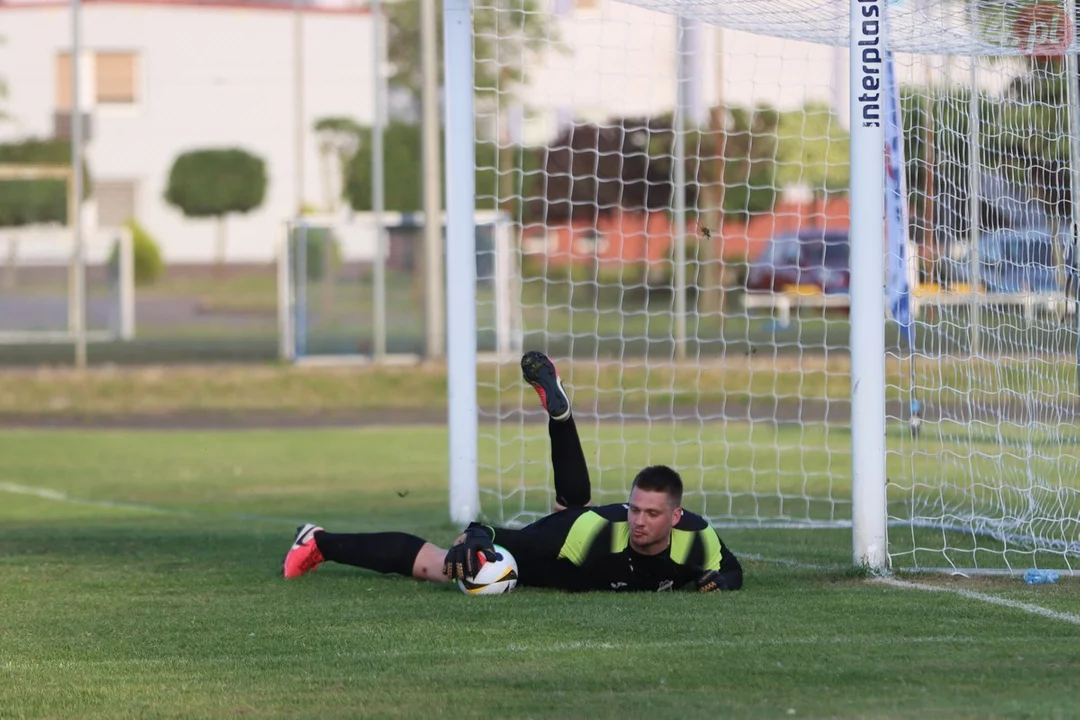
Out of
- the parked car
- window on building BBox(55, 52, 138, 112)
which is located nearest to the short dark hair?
the parked car

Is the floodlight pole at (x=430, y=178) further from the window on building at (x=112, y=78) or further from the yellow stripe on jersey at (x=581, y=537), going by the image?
the window on building at (x=112, y=78)

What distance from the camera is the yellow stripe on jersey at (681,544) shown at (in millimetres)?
7513

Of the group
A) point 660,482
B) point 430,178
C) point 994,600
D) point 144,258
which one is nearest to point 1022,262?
point 994,600

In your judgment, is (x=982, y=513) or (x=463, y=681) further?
(x=982, y=513)

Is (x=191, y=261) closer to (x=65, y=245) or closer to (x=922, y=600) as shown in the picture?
(x=65, y=245)

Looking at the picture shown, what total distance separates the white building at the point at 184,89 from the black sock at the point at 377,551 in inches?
1827

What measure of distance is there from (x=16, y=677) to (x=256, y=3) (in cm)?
5166

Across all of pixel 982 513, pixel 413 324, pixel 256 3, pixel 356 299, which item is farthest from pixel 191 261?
pixel 982 513

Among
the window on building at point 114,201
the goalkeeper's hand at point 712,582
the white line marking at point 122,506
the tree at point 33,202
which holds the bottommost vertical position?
the white line marking at point 122,506

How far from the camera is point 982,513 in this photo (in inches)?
405

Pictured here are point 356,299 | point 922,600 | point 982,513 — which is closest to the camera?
point 922,600

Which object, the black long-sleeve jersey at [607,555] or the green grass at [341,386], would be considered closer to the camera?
the black long-sleeve jersey at [607,555]

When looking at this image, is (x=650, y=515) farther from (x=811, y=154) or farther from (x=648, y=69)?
(x=811, y=154)

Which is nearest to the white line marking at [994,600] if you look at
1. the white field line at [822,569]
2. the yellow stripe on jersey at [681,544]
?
the white field line at [822,569]
